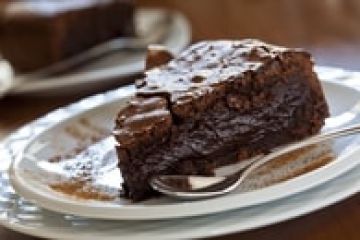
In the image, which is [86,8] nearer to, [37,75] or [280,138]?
[37,75]

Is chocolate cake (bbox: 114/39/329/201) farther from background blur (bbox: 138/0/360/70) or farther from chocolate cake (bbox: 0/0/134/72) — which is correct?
chocolate cake (bbox: 0/0/134/72)

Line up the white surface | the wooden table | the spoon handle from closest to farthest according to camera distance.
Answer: the white surface → the spoon handle → the wooden table

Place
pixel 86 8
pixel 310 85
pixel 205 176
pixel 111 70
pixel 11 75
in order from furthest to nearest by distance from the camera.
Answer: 1. pixel 86 8
2. pixel 11 75
3. pixel 111 70
4. pixel 310 85
5. pixel 205 176

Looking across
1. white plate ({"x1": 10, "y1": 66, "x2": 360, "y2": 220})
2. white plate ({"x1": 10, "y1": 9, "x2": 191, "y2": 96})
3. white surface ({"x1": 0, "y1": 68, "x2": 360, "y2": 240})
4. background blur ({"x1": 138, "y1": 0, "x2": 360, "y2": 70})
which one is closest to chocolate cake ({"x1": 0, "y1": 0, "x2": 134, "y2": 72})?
white plate ({"x1": 10, "y1": 9, "x2": 191, "y2": 96})

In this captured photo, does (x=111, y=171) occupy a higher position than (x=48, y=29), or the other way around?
(x=48, y=29)

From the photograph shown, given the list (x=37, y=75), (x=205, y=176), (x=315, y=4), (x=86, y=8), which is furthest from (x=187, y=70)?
(x=315, y=4)

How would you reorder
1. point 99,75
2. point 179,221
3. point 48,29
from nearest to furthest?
point 179,221
point 99,75
point 48,29

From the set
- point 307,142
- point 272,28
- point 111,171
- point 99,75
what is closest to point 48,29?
point 99,75

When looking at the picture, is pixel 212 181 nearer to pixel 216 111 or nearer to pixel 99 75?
pixel 216 111
